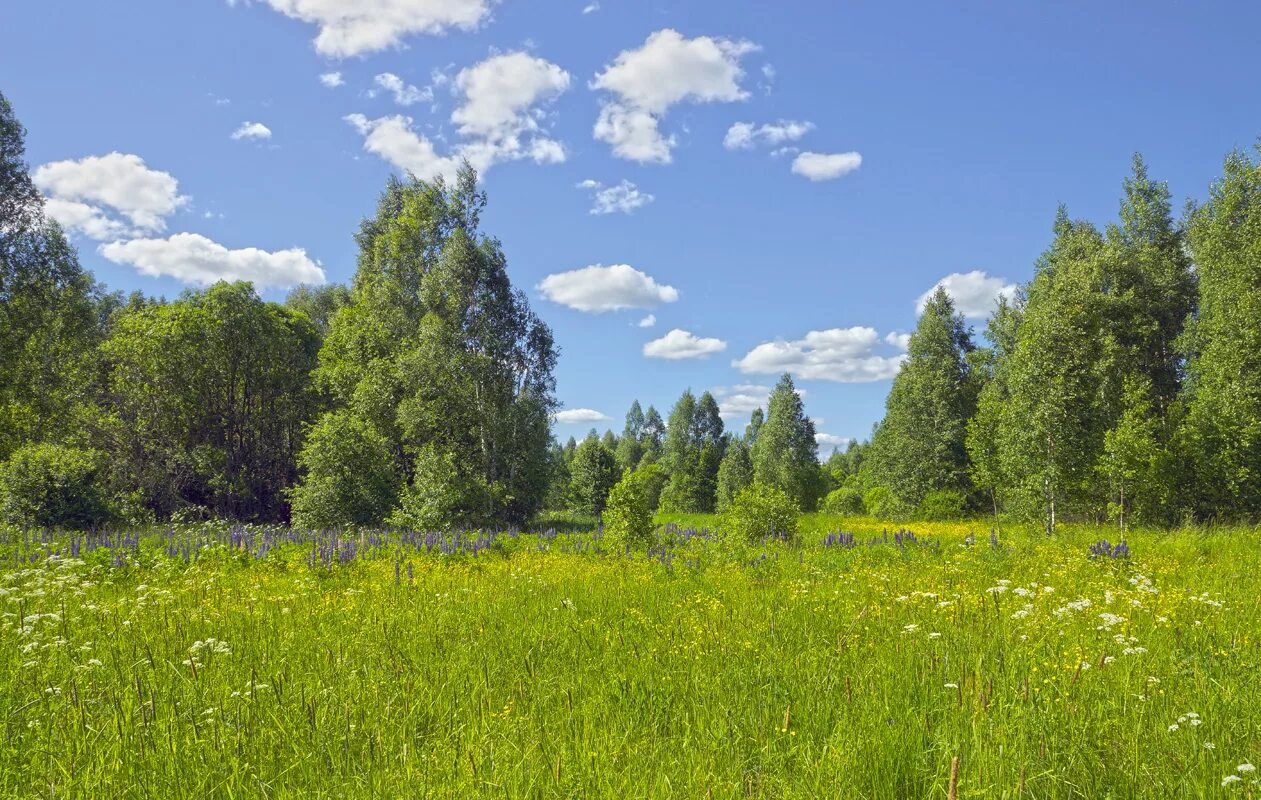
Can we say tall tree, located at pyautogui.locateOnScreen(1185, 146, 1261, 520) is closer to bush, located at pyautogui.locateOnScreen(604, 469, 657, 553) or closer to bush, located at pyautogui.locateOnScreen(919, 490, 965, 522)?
bush, located at pyautogui.locateOnScreen(919, 490, 965, 522)

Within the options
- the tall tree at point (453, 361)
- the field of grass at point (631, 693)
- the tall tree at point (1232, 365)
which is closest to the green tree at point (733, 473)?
the tall tree at point (453, 361)

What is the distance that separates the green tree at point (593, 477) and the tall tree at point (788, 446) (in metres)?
14.1

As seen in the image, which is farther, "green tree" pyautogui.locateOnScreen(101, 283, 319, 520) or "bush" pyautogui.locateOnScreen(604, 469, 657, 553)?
"green tree" pyautogui.locateOnScreen(101, 283, 319, 520)

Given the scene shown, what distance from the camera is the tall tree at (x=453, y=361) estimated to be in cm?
2200

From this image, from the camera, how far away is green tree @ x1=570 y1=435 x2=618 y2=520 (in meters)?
36.6

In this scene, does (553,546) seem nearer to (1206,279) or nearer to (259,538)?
(259,538)

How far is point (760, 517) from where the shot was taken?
12867 millimetres

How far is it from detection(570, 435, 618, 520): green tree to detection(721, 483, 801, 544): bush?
2333 cm

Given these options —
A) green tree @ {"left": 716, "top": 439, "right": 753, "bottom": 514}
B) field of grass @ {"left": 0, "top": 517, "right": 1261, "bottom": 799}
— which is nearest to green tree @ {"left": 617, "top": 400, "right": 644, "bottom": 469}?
green tree @ {"left": 716, "top": 439, "right": 753, "bottom": 514}

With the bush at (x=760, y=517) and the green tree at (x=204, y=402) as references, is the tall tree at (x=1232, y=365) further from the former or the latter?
the green tree at (x=204, y=402)

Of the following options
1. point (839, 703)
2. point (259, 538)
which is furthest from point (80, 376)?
point (839, 703)

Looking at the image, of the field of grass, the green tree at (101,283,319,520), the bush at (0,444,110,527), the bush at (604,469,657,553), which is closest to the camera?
the field of grass

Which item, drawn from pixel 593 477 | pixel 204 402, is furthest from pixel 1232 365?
pixel 204 402

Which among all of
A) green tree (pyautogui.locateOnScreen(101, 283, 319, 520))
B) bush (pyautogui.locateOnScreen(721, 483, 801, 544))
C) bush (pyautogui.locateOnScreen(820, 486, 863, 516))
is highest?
green tree (pyautogui.locateOnScreen(101, 283, 319, 520))
